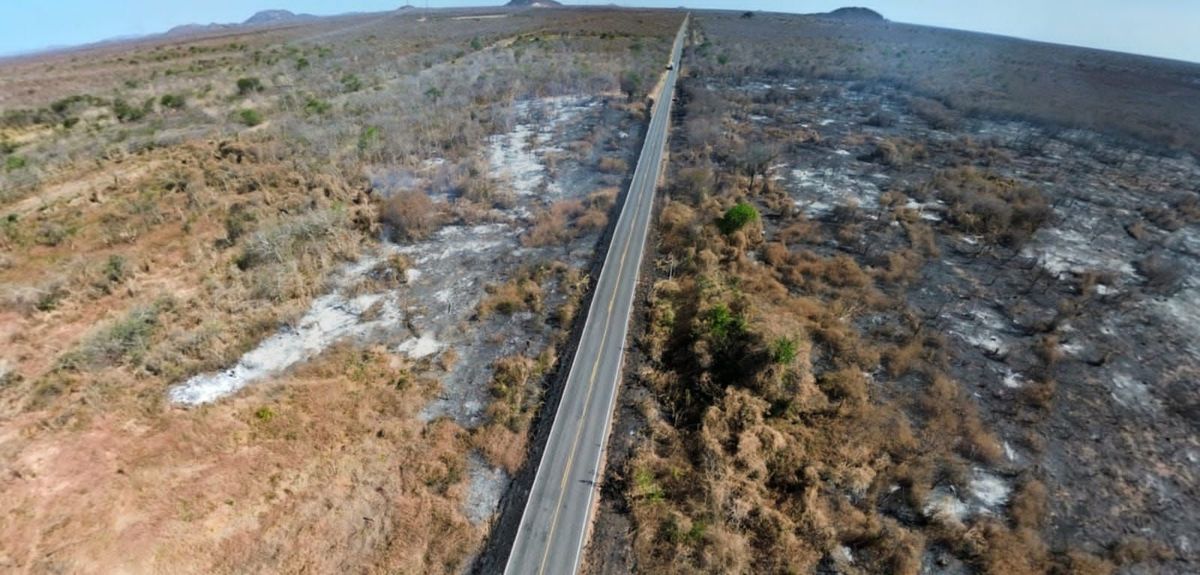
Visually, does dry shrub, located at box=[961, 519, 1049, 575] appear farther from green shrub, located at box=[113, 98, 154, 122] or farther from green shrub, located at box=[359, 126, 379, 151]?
green shrub, located at box=[113, 98, 154, 122]

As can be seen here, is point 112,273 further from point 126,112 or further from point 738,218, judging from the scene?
point 738,218

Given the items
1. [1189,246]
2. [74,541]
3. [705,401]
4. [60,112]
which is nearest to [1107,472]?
[705,401]

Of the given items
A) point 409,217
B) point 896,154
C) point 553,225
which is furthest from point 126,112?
point 896,154

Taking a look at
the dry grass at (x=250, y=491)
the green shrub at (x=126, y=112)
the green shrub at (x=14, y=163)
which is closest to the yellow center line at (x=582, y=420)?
the dry grass at (x=250, y=491)

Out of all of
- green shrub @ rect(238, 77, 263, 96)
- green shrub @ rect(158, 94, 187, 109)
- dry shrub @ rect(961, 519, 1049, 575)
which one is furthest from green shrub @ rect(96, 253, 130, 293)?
dry shrub @ rect(961, 519, 1049, 575)

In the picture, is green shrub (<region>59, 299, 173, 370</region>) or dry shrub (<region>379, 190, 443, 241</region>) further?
dry shrub (<region>379, 190, 443, 241</region>)

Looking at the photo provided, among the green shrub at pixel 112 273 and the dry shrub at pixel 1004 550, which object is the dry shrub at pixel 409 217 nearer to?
the green shrub at pixel 112 273
